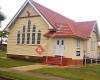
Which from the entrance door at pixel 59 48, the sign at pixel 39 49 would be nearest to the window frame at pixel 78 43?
the entrance door at pixel 59 48

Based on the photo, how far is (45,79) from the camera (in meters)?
16.3

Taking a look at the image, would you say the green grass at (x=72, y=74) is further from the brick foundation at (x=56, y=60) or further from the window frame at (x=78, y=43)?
the window frame at (x=78, y=43)

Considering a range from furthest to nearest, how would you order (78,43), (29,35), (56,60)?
1. (29,35)
2. (78,43)
3. (56,60)

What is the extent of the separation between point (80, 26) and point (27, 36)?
332 inches

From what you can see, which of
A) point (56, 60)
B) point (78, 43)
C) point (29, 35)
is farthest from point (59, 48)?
point (29, 35)

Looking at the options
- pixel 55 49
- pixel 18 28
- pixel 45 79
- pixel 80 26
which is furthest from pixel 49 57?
pixel 45 79

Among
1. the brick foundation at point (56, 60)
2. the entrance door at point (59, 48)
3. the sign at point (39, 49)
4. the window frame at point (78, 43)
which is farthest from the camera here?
the sign at point (39, 49)

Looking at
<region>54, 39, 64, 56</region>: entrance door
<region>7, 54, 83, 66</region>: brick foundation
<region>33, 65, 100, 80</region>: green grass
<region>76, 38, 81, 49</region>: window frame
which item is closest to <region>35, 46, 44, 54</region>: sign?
<region>7, 54, 83, 66</region>: brick foundation

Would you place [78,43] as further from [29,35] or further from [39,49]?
[29,35]

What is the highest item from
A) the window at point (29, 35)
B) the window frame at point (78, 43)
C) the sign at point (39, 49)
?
the window at point (29, 35)

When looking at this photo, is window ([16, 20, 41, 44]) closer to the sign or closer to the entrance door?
the sign

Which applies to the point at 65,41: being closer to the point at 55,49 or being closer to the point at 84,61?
the point at 55,49

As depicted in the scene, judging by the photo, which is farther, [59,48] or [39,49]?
[39,49]

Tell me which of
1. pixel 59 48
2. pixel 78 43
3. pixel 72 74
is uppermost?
pixel 78 43
